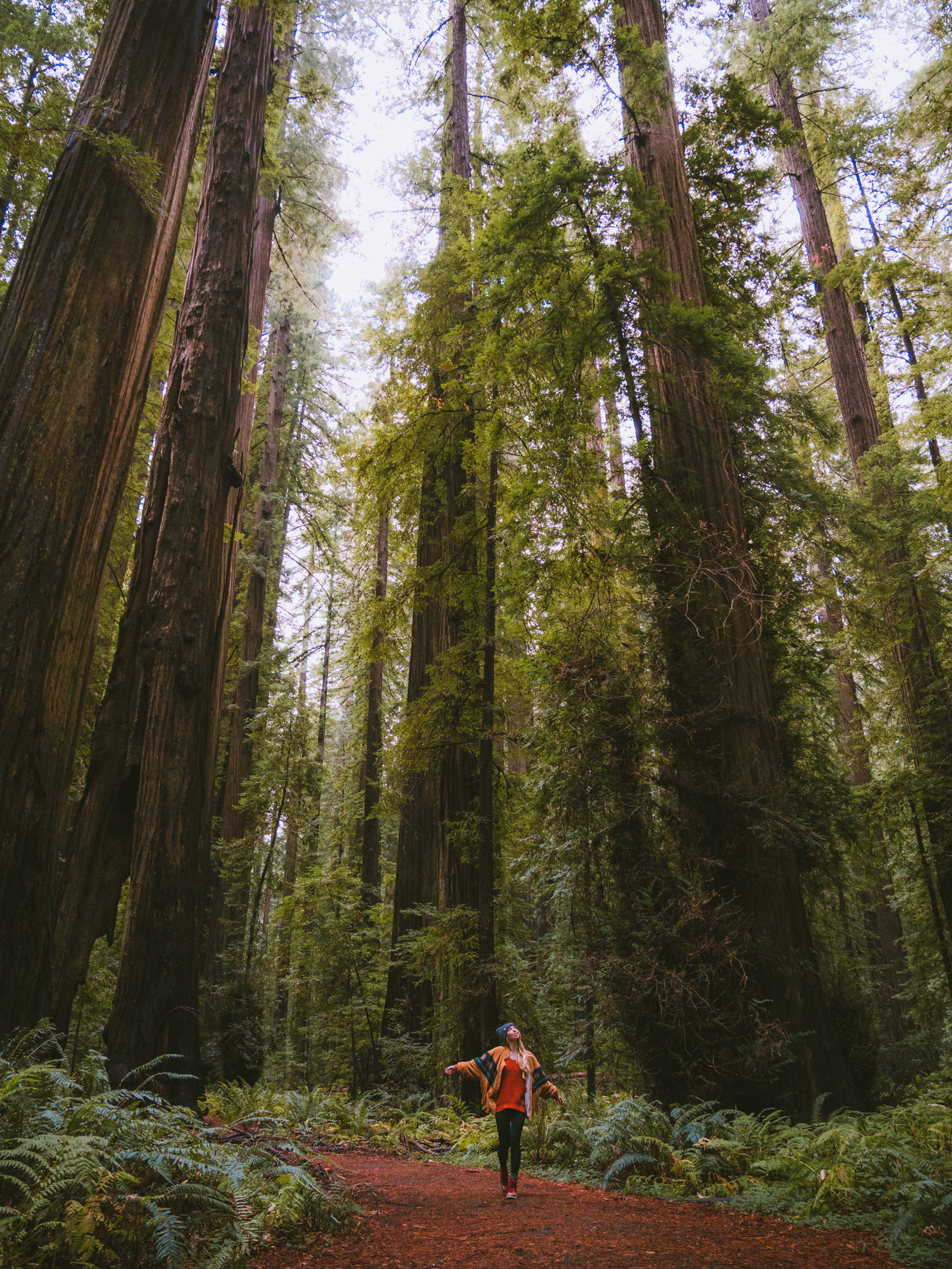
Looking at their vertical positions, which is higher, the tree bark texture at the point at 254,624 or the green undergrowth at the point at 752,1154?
the tree bark texture at the point at 254,624

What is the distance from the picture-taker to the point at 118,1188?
2.67m

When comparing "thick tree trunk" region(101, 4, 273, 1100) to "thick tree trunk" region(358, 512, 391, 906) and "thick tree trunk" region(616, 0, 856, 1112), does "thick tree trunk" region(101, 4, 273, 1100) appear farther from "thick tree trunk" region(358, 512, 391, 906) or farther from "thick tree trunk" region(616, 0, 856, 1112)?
"thick tree trunk" region(358, 512, 391, 906)

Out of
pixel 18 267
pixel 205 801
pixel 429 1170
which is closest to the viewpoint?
pixel 18 267

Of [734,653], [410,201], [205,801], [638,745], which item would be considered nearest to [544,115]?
[410,201]

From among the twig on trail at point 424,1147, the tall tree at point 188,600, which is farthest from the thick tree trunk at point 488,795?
the tall tree at point 188,600

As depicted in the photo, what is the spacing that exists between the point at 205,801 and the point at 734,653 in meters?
5.19

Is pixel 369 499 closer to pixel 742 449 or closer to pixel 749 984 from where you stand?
pixel 742 449

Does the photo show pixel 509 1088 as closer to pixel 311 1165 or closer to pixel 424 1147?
pixel 311 1165

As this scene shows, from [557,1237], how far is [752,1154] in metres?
1.90

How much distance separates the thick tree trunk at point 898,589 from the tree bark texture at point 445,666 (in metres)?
5.22

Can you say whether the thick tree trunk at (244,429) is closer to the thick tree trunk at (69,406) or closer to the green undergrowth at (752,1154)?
the green undergrowth at (752,1154)

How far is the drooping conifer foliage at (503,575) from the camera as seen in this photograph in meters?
4.03

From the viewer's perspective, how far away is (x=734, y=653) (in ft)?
24.3

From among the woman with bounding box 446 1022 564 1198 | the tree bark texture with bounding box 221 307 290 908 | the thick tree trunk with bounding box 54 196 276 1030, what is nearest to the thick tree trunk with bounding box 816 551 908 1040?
the woman with bounding box 446 1022 564 1198
